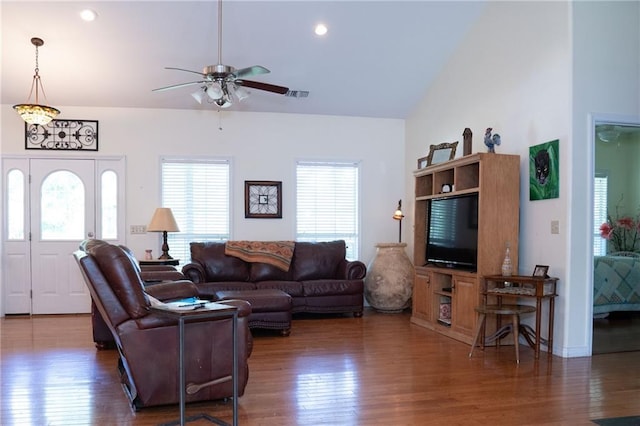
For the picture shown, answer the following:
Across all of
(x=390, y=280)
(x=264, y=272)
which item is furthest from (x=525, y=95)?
(x=264, y=272)

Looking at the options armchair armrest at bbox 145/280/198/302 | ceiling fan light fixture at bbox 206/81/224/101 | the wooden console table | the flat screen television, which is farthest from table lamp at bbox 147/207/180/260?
the wooden console table

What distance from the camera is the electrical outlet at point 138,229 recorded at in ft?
21.3

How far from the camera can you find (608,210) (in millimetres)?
7289

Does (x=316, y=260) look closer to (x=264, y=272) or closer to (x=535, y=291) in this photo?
(x=264, y=272)

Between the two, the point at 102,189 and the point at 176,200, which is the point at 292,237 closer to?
the point at 176,200

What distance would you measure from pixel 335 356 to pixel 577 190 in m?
2.64

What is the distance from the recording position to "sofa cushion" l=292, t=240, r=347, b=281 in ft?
21.1

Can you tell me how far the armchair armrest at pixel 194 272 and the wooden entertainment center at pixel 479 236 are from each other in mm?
2768

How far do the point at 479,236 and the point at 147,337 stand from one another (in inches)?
126

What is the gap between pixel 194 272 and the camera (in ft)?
19.2

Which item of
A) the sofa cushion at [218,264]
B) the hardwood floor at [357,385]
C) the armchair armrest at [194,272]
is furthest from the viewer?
the sofa cushion at [218,264]

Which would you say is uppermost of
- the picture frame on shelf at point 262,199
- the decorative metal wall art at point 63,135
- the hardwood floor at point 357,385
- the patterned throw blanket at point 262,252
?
the decorative metal wall art at point 63,135

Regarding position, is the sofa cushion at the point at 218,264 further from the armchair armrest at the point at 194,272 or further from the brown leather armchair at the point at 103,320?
the brown leather armchair at the point at 103,320

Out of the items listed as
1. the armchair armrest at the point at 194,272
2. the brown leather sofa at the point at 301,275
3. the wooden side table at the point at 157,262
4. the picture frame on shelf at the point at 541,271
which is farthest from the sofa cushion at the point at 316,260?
the picture frame on shelf at the point at 541,271
